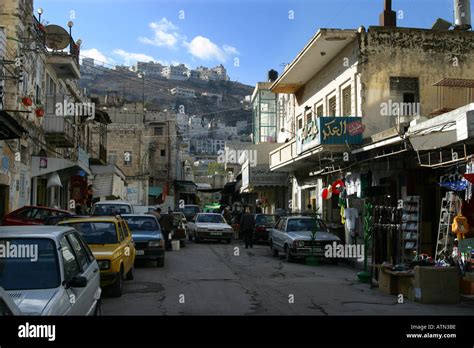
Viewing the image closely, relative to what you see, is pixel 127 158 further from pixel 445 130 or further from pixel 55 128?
pixel 445 130

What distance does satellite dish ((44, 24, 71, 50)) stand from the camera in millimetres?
25297

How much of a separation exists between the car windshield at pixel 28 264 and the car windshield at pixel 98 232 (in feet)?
17.1

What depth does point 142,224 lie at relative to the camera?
16.4 metres

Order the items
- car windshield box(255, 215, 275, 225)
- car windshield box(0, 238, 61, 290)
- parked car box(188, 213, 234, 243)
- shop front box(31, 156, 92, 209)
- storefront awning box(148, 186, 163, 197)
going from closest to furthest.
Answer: car windshield box(0, 238, 61, 290) < shop front box(31, 156, 92, 209) < parked car box(188, 213, 234, 243) < car windshield box(255, 215, 275, 225) < storefront awning box(148, 186, 163, 197)

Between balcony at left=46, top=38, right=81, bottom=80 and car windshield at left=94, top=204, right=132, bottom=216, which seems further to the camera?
balcony at left=46, top=38, right=81, bottom=80

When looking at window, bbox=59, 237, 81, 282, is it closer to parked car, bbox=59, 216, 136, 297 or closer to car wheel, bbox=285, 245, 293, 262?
parked car, bbox=59, 216, 136, 297

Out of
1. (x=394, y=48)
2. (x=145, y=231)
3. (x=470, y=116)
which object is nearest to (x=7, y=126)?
(x=145, y=231)

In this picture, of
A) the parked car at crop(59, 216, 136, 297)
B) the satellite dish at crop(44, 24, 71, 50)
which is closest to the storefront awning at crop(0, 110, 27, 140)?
the parked car at crop(59, 216, 136, 297)

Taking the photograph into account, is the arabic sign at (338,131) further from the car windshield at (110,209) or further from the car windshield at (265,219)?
the car windshield at (110,209)

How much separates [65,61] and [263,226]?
42.1ft

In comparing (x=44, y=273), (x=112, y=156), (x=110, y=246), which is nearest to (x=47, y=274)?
(x=44, y=273)

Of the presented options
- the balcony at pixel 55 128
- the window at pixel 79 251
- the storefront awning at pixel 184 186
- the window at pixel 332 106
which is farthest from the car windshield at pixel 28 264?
the storefront awning at pixel 184 186

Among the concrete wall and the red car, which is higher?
the concrete wall

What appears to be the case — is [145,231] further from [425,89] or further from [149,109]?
[149,109]
